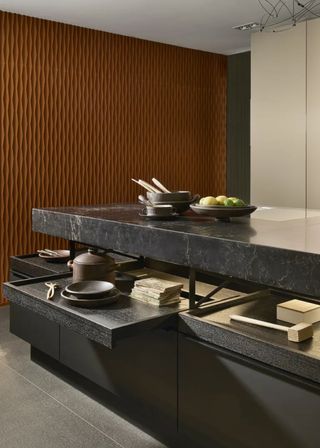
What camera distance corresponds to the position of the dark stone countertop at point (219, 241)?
1.62 metres

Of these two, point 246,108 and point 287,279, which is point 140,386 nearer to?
point 287,279

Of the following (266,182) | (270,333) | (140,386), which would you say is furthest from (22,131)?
(270,333)

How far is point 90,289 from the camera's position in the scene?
Result: 2375 millimetres

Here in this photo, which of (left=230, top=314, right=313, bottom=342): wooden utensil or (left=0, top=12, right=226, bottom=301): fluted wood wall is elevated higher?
(left=0, top=12, right=226, bottom=301): fluted wood wall

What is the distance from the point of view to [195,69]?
6.24 m

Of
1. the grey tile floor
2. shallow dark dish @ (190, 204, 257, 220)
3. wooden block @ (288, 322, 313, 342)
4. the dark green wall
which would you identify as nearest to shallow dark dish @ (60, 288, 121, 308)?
shallow dark dish @ (190, 204, 257, 220)

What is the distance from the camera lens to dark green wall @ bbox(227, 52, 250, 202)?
6.29m

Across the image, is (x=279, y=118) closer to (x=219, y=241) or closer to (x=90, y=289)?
(x=90, y=289)

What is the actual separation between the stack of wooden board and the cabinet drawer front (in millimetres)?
761

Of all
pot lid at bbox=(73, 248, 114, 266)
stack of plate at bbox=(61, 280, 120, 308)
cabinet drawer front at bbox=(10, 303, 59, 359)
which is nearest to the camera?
stack of plate at bbox=(61, 280, 120, 308)

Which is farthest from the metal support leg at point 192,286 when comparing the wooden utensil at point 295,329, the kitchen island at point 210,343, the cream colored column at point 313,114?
the cream colored column at point 313,114

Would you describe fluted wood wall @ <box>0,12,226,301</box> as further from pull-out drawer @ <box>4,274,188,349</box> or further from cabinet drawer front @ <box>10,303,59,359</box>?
pull-out drawer @ <box>4,274,188,349</box>

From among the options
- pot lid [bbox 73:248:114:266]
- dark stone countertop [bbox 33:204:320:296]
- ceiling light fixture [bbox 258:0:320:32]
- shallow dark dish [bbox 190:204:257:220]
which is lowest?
pot lid [bbox 73:248:114:266]

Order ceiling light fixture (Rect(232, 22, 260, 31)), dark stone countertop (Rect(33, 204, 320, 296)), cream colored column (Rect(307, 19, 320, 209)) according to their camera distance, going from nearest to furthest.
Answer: dark stone countertop (Rect(33, 204, 320, 296)) → cream colored column (Rect(307, 19, 320, 209)) → ceiling light fixture (Rect(232, 22, 260, 31))
